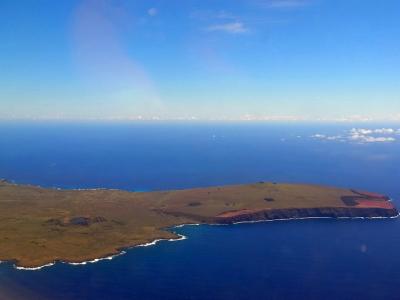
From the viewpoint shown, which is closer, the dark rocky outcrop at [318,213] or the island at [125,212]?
the island at [125,212]

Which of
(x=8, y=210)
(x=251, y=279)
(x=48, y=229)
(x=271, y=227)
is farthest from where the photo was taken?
(x=8, y=210)

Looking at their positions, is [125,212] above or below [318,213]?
above

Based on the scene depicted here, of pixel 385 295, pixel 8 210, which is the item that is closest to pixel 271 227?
pixel 385 295

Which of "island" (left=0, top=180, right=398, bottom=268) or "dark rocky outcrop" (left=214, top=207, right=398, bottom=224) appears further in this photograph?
"dark rocky outcrop" (left=214, top=207, right=398, bottom=224)

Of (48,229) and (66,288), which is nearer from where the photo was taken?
(66,288)

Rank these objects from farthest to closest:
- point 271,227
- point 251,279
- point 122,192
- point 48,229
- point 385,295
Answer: point 122,192 < point 271,227 < point 48,229 < point 251,279 < point 385,295

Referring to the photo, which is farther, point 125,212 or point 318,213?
point 318,213

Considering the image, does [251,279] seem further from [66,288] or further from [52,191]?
[52,191]

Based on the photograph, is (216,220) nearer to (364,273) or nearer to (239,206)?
(239,206)
